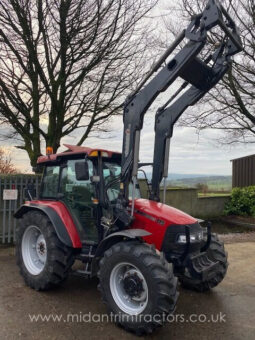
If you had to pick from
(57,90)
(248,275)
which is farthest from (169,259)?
(57,90)

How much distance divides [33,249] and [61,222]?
3.09 feet

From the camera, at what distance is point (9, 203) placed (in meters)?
7.25

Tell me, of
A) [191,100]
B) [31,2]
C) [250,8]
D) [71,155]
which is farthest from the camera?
[250,8]

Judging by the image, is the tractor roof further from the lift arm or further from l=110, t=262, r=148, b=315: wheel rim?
l=110, t=262, r=148, b=315: wheel rim

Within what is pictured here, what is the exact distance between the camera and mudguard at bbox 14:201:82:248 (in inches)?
172

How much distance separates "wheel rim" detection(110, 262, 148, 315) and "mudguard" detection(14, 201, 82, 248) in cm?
91

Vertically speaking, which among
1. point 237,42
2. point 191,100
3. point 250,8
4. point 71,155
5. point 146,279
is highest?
point 250,8

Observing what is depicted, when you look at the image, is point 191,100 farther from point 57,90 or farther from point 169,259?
point 57,90

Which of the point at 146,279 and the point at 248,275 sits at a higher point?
the point at 146,279

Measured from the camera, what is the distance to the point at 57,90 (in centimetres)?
759

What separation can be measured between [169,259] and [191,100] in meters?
2.14

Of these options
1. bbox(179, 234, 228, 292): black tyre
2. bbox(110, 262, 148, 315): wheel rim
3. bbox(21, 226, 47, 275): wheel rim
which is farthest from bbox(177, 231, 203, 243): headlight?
bbox(21, 226, 47, 275): wheel rim

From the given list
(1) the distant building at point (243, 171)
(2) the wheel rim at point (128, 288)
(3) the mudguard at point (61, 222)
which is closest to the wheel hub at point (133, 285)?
(2) the wheel rim at point (128, 288)

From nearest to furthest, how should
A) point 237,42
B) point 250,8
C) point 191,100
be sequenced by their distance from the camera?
point 237,42 < point 191,100 < point 250,8
